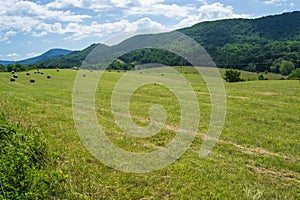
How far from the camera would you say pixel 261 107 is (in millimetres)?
19281

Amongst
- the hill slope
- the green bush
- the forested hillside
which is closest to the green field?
the green bush

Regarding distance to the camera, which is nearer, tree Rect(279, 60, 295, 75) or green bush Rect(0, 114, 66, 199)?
green bush Rect(0, 114, 66, 199)

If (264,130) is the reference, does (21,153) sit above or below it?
above

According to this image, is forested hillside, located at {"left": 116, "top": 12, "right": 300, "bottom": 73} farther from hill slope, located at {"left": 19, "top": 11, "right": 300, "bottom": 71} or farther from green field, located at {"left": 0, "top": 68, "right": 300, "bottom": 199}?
green field, located at {"left": 0, "top": 68, "right": 300, "bottom": 199}

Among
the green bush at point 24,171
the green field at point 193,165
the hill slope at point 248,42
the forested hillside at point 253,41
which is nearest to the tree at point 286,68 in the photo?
the forested hillside at point 253,41

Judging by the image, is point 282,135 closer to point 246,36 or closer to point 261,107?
point 261,107

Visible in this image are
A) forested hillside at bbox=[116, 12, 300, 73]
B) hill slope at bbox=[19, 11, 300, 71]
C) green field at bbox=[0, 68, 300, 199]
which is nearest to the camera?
green field at bbox=[0, 68, 300, 199]

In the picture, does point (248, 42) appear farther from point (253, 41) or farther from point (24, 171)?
point (24, 171)

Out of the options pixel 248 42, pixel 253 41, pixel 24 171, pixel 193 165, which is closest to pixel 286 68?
pixel 248 42

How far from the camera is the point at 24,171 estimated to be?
525cm

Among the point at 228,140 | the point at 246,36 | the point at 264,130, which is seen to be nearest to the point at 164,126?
the point at 228,140

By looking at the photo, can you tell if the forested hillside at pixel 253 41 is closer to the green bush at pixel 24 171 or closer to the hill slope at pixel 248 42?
the hill slope at pixel 248 42

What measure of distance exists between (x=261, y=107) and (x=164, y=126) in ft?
29.9

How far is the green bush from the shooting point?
15.4ft
